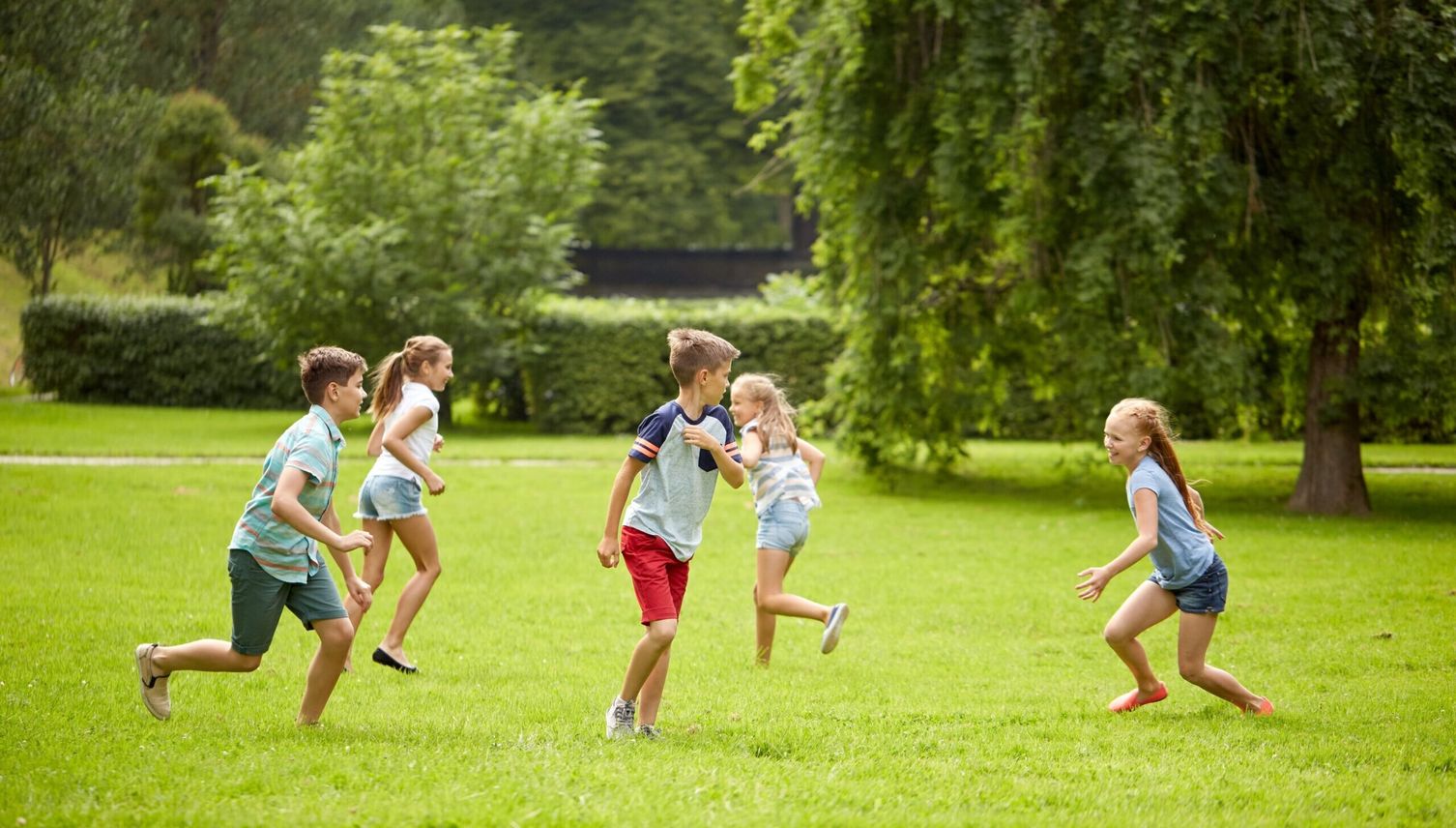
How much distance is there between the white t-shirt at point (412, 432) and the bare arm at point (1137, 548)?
11.9 feet

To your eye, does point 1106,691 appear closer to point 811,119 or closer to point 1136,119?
point 1136,119

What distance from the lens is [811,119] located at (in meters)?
16.1

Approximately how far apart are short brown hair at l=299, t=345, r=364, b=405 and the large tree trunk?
38.9 ft

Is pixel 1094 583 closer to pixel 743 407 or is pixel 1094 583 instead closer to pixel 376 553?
pixel 743 407

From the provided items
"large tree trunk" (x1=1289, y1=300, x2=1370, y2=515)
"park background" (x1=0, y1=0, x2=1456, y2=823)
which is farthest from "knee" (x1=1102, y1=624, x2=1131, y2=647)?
"large tree trunk" (x1=1289, y1=300, x2=1370, y2=515)

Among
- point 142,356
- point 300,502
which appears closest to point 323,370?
point 300,502

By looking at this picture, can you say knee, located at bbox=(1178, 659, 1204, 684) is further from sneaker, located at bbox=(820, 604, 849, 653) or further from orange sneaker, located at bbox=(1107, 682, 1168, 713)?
sneaker, located at bbox=(820, 604, 849, 653)

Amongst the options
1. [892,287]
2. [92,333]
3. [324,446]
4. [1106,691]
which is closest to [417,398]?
[324,446]

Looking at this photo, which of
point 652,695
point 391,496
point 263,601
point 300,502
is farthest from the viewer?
point 391,496

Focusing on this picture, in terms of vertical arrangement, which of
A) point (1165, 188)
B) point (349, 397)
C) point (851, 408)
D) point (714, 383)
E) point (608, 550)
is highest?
point (1165, 188)

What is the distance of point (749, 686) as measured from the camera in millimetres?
7414

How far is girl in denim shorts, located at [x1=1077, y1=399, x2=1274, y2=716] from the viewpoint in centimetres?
639

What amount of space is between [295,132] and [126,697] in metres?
42.0

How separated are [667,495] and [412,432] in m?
2.20
